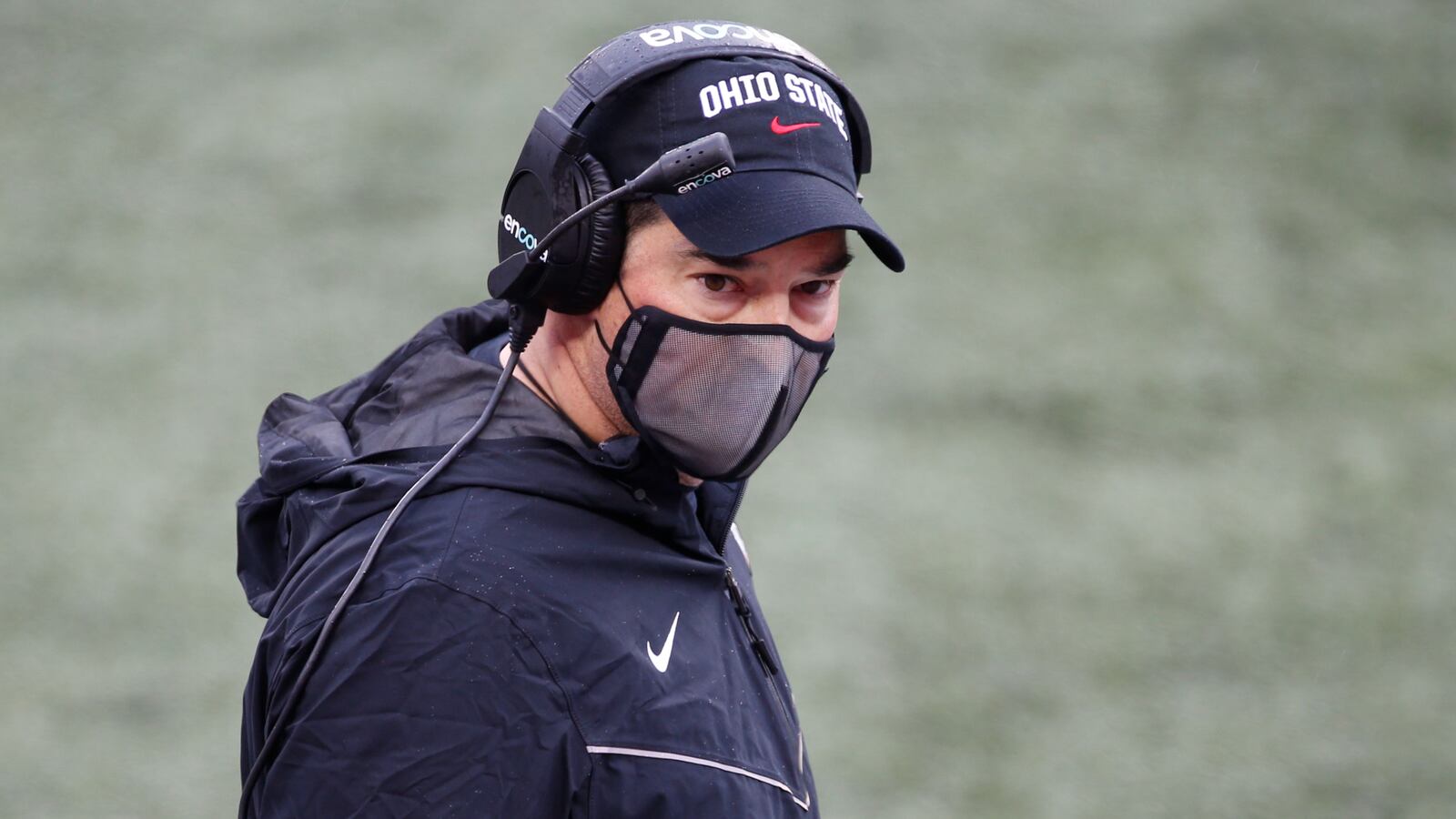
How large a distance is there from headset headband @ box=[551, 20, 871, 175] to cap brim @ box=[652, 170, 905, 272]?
12 cm

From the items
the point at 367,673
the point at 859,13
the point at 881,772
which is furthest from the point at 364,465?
the point at 859,13

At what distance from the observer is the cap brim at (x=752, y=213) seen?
1.32 meters

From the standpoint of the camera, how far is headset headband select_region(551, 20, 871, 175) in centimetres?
138

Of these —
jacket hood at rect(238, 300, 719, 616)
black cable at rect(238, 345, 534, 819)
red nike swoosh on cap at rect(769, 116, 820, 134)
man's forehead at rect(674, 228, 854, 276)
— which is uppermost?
red nike swoosh on cap at rect(769, 116, 820, 134)

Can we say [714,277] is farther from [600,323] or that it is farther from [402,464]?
[402,464]

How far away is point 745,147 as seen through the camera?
4.49ft

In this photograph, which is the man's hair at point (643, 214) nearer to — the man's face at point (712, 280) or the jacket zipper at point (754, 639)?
the man's face at point (712, 280)

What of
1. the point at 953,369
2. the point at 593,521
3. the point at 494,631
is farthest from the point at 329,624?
the point at 953,369

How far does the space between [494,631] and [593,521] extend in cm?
17

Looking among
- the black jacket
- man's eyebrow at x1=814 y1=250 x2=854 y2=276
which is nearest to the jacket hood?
the black jacket

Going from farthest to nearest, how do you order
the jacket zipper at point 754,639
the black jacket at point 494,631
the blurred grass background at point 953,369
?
the blurred grass background at point 953,369
the jacket zipper at point 754,639
the black jacket at point 494,631

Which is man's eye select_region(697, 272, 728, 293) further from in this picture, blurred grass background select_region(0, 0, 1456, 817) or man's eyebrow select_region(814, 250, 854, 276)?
blurred grass background select_region(0, 0, 1456, 817)

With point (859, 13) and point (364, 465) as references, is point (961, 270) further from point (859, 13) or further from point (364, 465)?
point (364, 465)

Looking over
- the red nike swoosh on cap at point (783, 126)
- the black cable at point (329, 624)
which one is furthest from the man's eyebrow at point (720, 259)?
the black cable at point (329, 624)
